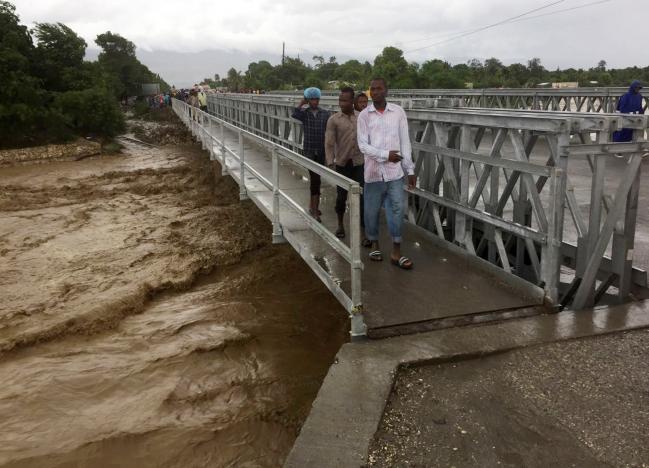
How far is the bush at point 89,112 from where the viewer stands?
23297 millimetres

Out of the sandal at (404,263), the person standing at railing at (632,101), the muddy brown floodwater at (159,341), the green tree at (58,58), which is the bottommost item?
the muddy brown floodwater at (159,341)

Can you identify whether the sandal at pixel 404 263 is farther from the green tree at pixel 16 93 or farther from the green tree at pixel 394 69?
the green tree at pixel 394 69

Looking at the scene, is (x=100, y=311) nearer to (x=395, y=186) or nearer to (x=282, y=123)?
(x=395, y=186)

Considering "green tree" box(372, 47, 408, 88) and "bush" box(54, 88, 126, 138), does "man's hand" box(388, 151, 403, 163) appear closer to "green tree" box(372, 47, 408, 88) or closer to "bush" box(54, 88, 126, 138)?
"bush" box(54, 88, 126, 138)

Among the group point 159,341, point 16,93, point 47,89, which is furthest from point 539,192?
point 47,89

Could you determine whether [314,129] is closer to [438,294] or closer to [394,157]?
[394,157]

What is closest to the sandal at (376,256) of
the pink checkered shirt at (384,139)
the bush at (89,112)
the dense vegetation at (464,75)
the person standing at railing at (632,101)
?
the pink checkered shirt at (384,139)

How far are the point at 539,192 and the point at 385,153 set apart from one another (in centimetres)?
152

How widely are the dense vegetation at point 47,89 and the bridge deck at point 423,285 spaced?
1900 centimetres

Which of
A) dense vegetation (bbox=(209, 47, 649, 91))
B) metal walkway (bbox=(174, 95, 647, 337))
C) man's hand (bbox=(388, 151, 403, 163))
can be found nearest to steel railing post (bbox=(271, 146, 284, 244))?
metal walkway (bbox=(174, 95, 647, 337))

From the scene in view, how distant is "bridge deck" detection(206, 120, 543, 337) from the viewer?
13.2ft

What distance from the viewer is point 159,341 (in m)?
5.46

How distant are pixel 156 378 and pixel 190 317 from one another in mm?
1307

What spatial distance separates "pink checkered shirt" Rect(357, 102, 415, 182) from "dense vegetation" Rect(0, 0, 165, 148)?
19.6m
